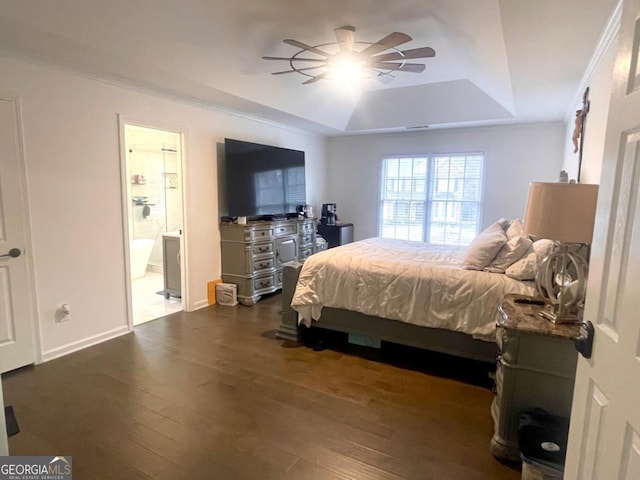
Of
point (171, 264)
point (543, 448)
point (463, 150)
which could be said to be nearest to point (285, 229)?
point (171, 264)

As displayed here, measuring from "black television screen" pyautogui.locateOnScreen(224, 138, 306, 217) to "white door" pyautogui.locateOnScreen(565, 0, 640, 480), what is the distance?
3.94 m

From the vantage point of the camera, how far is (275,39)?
10.6 ft

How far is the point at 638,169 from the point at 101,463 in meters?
2.58

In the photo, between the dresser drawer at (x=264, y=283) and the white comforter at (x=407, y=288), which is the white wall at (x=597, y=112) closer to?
the white comforter at (x=407, y=288)

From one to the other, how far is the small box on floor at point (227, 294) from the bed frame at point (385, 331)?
1167mm

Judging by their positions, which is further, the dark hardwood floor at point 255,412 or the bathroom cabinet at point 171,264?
the bathroom cabinet at point 171,264

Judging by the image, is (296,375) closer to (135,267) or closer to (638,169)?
(638,169)

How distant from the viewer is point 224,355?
313 centimetres

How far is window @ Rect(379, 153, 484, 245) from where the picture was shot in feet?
19.4

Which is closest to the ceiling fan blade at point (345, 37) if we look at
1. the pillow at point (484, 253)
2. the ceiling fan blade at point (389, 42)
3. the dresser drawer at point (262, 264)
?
the ceiling fan blade at point (389, 42)

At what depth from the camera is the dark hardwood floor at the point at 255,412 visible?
188 centimetres

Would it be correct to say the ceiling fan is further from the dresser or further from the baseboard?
the baseboard

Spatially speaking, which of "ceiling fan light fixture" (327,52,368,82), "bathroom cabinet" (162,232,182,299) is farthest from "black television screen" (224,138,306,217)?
"ceiling fan light fixture" (327,52,368,82)

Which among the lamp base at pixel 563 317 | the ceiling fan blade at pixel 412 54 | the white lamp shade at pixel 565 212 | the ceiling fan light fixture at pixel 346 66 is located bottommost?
the lamp base at pixel 563 317
